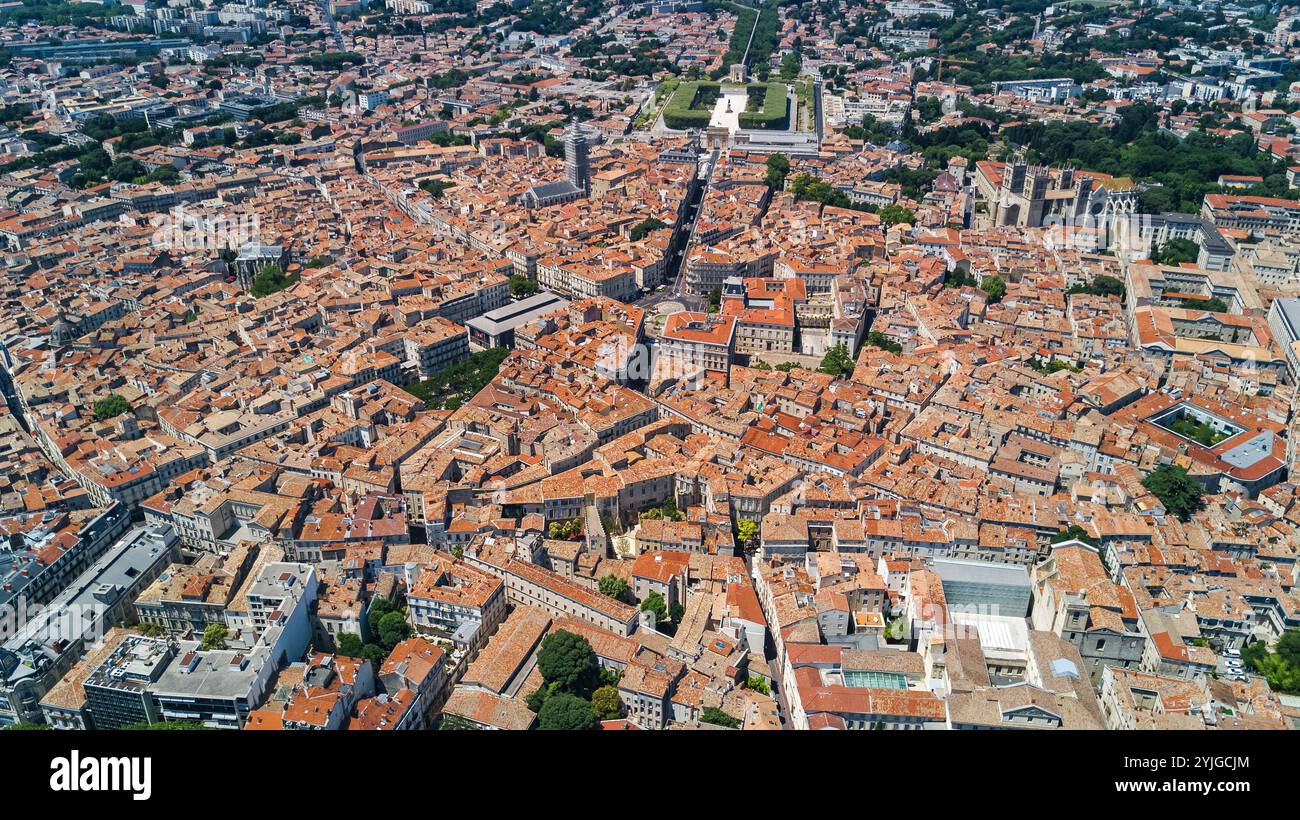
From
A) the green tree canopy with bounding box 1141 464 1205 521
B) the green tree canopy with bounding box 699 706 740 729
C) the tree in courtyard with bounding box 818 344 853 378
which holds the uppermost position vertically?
the tree in courtyard with bounding box 818 344 853 378

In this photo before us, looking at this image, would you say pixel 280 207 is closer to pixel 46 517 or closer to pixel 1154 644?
pixel 46 517

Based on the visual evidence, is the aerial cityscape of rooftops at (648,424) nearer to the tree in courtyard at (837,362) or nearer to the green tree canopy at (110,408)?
the tree in courtyard at (837,362)

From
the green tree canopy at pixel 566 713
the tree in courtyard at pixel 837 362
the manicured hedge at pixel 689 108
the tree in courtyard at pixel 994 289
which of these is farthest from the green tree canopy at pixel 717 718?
the manicured hedge at pixel 689 108

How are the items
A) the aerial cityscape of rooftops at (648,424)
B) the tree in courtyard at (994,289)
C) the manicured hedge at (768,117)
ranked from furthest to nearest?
the manicured hedge at (768,117) → the tree in courtyard at (994,289) → the aerial cityscape of rooftops at (648,424)

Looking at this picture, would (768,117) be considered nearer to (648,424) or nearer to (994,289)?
(994,289)

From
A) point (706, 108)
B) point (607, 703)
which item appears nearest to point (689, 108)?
point (706, 108)

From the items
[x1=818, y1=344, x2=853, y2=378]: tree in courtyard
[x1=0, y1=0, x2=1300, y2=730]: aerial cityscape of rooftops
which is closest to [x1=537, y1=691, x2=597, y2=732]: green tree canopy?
[x1=0, y1=0, x2=1300, y2=730]: aerial cityscape of rooftops

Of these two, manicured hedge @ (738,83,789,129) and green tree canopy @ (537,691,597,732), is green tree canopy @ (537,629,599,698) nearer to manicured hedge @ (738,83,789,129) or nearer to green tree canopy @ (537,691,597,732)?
green tree canopy @ (537,691,597,732)
